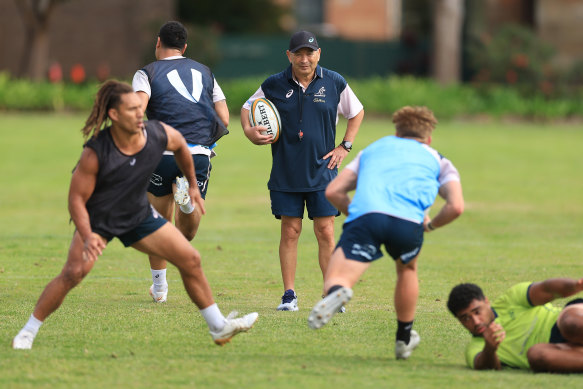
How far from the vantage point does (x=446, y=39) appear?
3594cm

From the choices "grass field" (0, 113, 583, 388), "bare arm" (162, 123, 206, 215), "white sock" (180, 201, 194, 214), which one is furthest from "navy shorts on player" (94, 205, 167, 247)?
"white sock" (180, 201, 194, 214)

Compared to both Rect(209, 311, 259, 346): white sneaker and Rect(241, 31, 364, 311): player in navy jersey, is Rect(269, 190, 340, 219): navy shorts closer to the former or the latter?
Rect(241, 31, 364, 311): player in navy jersey

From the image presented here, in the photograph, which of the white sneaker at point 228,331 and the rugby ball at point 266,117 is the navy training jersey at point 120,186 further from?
the rugby ball at point 266,117

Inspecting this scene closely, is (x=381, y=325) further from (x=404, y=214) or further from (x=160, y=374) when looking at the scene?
(x=160, y=374)

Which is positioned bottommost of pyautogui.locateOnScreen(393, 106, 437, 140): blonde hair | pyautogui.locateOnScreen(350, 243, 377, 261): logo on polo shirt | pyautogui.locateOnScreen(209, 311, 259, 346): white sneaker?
pyautogui.locateOnScreen(209, 311, 259, 346): white sneaker

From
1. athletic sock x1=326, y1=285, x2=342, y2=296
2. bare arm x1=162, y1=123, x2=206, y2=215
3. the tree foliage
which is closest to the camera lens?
athletic sock x1=326, y1=285, x2=342, y2=296

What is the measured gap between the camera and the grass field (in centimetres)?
649

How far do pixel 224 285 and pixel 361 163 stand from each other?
148 inches

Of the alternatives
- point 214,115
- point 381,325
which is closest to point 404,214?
point 381,325

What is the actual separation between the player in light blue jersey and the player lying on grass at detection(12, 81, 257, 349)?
110 centimetres

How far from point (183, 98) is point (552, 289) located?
3.98 meters

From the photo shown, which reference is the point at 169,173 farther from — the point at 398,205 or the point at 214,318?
the point at 398,205

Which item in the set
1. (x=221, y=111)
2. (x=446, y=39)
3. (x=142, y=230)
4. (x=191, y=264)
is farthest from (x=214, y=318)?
(x=446, y=39)

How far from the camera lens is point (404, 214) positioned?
6645 millimetres
